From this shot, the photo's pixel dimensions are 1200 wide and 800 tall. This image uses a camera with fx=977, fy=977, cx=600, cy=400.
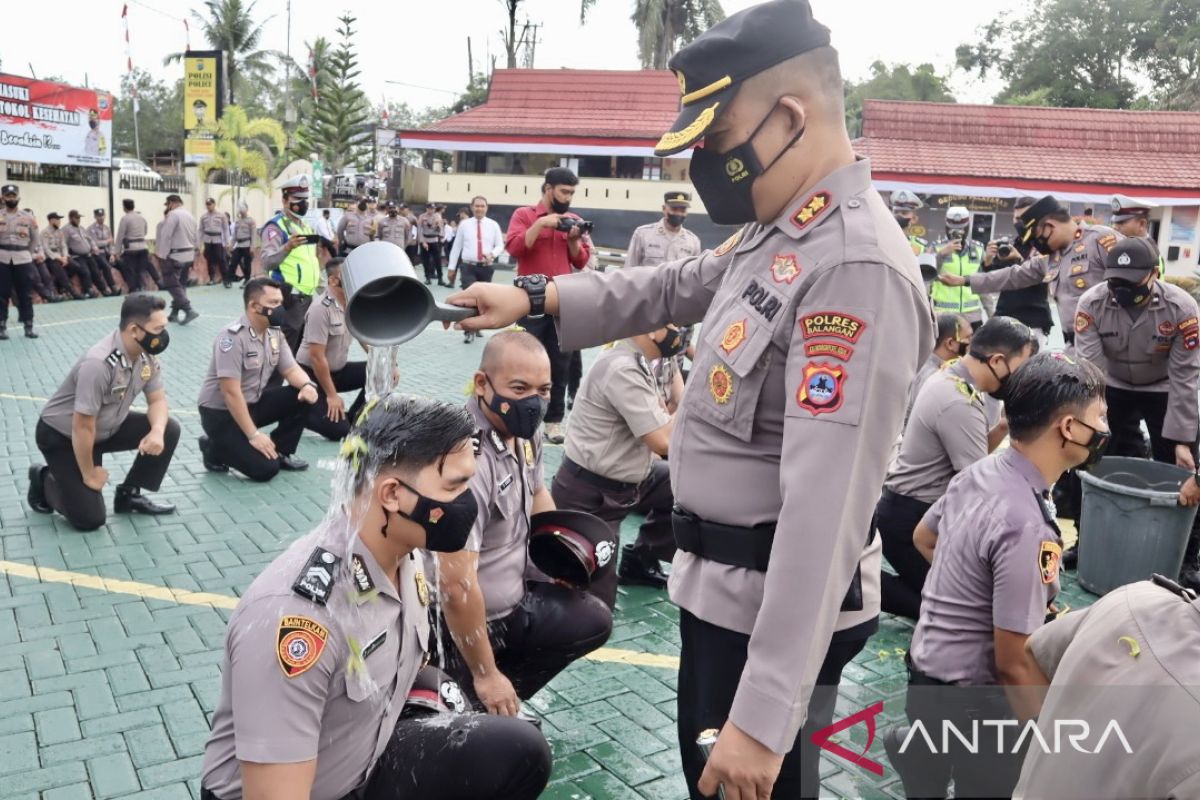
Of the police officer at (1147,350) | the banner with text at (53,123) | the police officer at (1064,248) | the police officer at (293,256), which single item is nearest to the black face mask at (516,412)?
the police officer at (1147,350)

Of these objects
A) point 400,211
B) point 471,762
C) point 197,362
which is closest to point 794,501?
point 471,762

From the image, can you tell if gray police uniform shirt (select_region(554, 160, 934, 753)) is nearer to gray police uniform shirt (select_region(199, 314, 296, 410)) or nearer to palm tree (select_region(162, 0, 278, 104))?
gray police uniform shirt (select_region(199, 314, 296, 410))

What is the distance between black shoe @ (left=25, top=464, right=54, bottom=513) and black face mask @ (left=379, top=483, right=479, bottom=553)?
4.48m

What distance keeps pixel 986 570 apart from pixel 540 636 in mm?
1528

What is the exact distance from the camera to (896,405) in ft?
5.82

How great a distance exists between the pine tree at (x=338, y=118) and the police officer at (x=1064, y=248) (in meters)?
33.7

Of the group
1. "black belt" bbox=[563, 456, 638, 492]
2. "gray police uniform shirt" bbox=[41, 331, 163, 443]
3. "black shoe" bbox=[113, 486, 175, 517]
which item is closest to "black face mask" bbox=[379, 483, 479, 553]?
"black belt" bbox=[563, 456, 638, 492]

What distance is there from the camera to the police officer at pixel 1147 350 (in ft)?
18.1

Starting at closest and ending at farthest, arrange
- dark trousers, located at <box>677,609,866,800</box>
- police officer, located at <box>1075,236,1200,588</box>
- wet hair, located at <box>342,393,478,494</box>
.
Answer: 1. dark trousers, located at <box>677,609,866,800</box>
2. wet hair, located at <box>342,393,478,494</box>
3. police officer, located at <box>1075,236,1200,588</box>

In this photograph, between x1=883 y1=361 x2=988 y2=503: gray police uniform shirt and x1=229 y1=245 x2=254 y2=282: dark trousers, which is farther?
x1=229 y1=245 x2=254 y2=282: dark trousers

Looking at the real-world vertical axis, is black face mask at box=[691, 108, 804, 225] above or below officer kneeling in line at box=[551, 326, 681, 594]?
above

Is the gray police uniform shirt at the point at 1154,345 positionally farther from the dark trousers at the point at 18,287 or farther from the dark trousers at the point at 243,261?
the dark trousers at the point at 243,261

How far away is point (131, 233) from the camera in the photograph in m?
16.5

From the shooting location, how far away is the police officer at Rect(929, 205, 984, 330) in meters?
9.77
